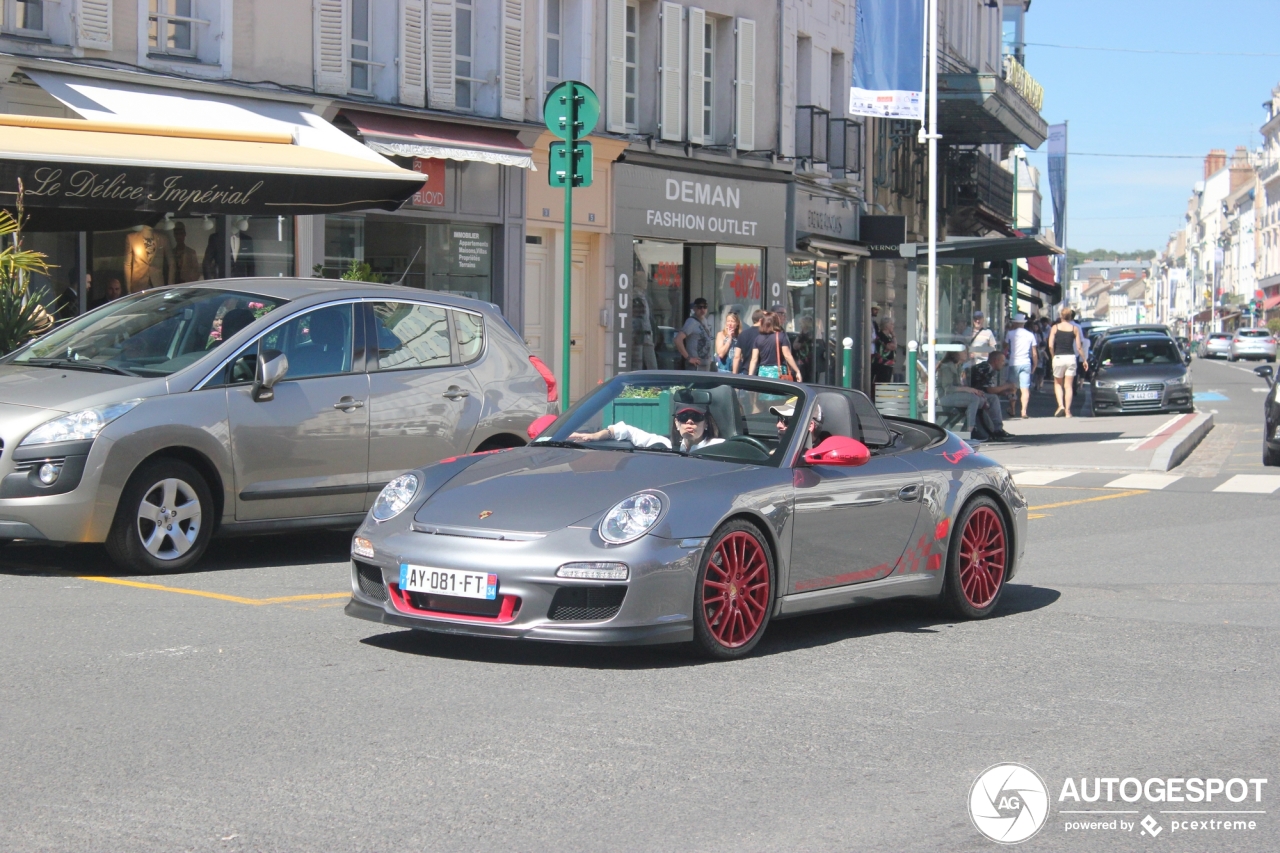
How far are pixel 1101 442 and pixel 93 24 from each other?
1388cm

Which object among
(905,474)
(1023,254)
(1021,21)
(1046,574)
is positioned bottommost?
(1046,574)

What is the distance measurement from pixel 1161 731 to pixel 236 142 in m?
10.7

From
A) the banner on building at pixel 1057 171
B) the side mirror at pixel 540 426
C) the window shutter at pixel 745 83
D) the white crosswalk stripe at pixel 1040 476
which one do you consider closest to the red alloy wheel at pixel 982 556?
the side mirror at pixel 540 426

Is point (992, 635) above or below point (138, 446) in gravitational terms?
below

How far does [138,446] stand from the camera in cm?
866

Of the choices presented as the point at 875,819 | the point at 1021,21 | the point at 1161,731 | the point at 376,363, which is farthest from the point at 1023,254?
the point at 1021,21

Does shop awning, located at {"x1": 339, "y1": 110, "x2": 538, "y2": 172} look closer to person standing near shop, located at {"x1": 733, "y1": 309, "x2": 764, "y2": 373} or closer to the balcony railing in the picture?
person standing near shop, located at {"x1": 733, "y1": 309, "x2": 764, "y2": 373}

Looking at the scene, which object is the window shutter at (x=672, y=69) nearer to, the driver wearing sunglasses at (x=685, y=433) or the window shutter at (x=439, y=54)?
the window shutter at (x=439, y=54)

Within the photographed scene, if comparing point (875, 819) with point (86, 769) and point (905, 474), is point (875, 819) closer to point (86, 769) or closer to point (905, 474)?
point (86, 769)

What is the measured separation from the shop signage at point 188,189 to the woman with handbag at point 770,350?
5.25 metres

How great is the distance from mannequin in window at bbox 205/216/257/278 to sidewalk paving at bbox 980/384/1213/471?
9093mm

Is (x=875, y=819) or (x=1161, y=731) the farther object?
(x=1161, y=731)

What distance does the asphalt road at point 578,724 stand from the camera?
14.4 ft

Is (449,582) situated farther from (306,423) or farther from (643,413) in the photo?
(306,423)
